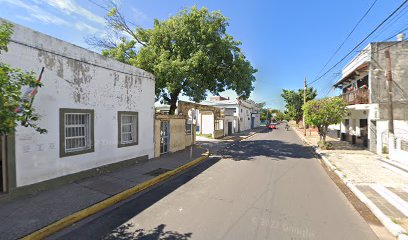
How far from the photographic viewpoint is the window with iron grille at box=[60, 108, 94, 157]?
6.78m

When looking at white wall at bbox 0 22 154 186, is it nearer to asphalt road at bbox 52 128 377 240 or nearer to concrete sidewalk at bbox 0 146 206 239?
concrete sidewalk at bbox 0 146 206 239

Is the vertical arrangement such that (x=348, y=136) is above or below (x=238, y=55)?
below

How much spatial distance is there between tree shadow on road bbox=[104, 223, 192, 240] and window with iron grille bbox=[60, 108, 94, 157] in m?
3.90

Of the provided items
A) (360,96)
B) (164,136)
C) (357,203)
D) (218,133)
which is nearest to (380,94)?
(360,96)

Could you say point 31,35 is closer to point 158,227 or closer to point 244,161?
point 158,227

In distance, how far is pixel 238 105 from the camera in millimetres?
32812

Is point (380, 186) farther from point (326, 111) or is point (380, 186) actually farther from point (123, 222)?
point (326, 111)

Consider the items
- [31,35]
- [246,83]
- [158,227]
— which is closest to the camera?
[158,227]

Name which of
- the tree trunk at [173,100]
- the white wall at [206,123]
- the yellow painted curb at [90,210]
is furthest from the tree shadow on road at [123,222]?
the white wall at [206,123]

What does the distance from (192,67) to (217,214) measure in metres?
8.80

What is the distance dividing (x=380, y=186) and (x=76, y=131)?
34.2 feet

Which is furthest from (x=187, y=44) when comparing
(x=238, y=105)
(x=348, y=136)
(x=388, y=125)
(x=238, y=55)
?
(x=238, y=105)

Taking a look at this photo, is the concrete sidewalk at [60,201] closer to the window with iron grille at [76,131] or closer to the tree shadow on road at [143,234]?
the window with iron grille at [76,131]

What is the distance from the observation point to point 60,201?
17.8 feet
